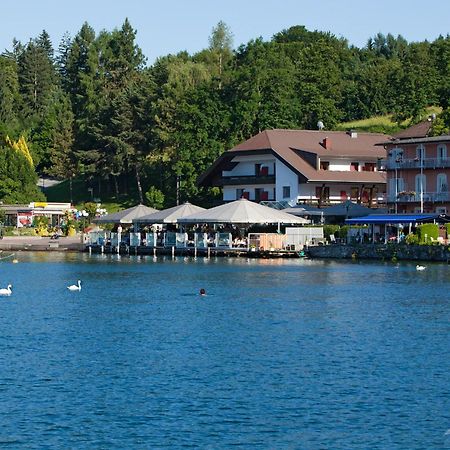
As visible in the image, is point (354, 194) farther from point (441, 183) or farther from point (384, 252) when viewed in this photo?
point (384, 252)

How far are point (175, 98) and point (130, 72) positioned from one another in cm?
2438

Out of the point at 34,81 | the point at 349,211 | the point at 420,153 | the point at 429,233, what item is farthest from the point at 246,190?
the point at 34,81

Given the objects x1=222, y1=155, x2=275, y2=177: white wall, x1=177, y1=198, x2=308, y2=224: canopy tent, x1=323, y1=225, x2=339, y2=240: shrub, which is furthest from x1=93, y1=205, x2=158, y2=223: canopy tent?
x1=323, y1=225, x2=339, y2=240: shrub

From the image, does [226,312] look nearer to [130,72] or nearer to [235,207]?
[235,207]

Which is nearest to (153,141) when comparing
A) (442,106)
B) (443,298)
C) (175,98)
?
(175,98)

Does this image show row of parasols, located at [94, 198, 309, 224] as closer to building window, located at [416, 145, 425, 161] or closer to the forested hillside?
building window, located at [416, 145, 425, 161]

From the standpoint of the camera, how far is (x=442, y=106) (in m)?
127

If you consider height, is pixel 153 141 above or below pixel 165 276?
above

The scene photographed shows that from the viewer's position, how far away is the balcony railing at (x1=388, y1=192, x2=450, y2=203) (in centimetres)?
9119

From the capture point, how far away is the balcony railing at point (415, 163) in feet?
301

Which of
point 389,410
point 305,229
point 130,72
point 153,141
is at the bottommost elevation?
point 389,410

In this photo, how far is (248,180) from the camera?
362ft

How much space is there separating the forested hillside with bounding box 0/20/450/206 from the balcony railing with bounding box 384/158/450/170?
19.4ft

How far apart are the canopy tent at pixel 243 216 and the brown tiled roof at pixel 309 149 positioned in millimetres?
13863
